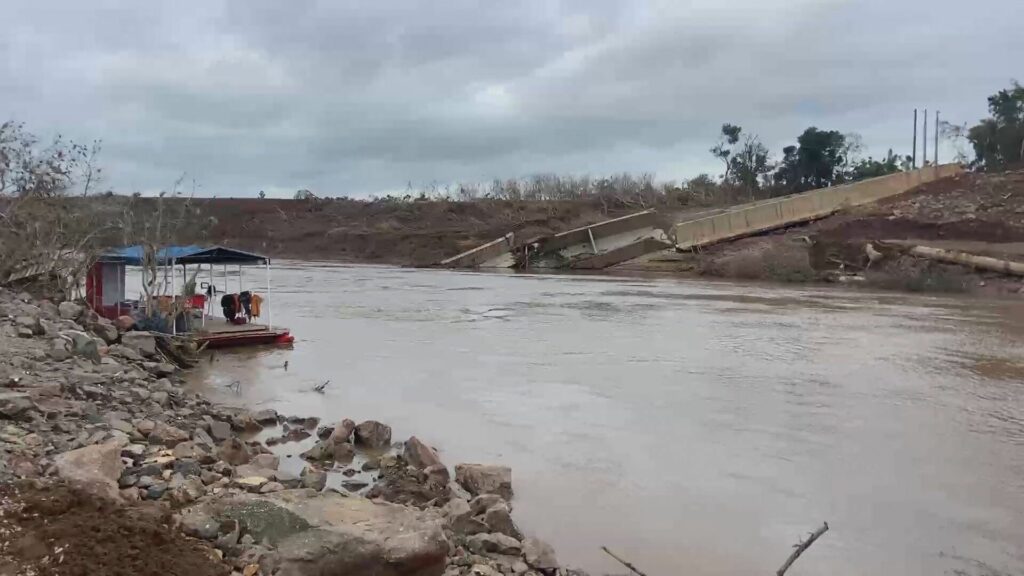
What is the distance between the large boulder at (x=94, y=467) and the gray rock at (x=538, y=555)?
303cm

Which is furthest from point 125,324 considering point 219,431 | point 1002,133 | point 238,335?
point 1002,133

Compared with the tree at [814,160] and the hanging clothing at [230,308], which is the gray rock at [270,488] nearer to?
the hanging clothing at [230,308]

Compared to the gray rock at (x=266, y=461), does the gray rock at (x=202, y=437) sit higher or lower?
higher

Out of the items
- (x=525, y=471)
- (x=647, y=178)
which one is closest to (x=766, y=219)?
(x=647, y=178)

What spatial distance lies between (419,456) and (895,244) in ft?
117

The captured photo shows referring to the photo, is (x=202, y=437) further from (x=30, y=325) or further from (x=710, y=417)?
(x=710, y=417)

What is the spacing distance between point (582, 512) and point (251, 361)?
10.2m

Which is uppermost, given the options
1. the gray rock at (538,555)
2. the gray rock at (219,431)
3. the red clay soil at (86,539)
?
the red clay soil at (86,539)

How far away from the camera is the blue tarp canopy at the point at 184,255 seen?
18.3 metres

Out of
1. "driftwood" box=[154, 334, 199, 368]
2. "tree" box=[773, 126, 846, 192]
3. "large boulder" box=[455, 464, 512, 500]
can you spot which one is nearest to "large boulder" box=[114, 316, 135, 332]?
"driftwood" box=[154, 334, 199, 368]

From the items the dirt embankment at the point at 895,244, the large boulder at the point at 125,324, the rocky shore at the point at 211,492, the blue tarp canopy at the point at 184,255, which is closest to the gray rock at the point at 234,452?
the rocky shore at the point at 211,492

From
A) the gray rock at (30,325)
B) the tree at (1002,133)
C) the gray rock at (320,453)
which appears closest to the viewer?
the gray rock at (320,453)

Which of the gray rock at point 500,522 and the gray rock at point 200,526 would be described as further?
the gray rock at point 500,522

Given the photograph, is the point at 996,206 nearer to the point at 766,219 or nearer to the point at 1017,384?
the point at 766,219
